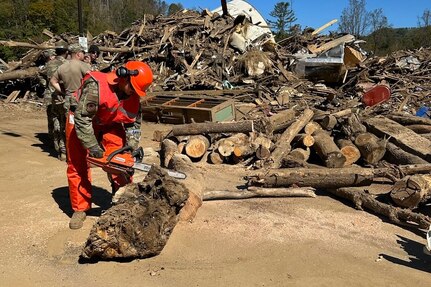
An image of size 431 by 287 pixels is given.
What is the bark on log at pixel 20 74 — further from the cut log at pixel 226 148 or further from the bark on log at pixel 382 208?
the bark on log at pixel 382 208

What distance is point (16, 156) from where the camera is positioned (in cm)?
766

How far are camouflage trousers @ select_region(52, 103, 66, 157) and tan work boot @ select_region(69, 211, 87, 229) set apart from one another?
125 inches

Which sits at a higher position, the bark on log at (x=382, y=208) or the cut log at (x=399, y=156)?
the cut log at (x=399, y=156)

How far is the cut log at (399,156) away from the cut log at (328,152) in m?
0.85

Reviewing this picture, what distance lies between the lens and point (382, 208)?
5281 mm

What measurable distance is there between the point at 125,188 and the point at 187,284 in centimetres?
118

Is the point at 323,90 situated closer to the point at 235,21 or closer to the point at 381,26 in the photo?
the point at 235,21

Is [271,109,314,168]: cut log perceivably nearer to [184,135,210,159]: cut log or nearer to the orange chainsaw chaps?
[184,135,210,159]: cut log

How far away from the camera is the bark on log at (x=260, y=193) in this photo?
559 cm

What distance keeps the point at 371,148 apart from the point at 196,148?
2.98m

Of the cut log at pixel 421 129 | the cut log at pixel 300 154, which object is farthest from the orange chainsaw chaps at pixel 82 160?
the cut log at pixel 421 129

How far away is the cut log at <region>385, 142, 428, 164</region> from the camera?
6707 millimetres

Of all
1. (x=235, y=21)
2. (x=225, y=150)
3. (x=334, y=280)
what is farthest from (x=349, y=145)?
(x=235, y=21)

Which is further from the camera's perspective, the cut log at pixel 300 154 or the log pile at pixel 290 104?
the cut log at pixel 300 154
